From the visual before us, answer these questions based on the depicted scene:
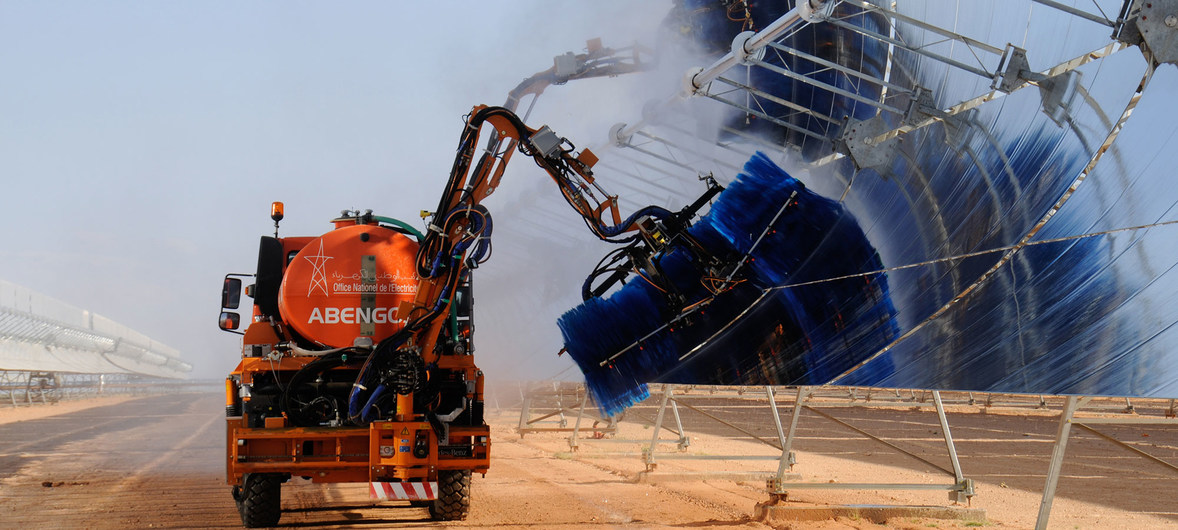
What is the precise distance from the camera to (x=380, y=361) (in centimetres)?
1002

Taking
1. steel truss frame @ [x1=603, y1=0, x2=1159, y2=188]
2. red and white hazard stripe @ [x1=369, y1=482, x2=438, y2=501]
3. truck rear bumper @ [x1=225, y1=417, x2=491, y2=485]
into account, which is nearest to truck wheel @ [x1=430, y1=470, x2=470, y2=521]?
truck rear bumper @ [x1=225, y1=417, x2=491, y2=485]

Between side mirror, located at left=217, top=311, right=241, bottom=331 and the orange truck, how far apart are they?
2.93 ft

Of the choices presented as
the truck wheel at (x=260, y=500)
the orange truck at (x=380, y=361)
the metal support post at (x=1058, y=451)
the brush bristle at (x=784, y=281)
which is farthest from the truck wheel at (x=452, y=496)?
the metal support post at (x=1058, y=451)

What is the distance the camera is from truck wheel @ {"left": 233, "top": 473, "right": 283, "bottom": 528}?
10406 mm

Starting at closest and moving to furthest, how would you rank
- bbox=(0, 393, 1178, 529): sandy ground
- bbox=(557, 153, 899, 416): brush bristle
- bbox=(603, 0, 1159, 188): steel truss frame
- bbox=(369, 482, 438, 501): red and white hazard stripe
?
bbox=(603, 0, 1159, 188): steel truss frame < bbox=(557, 153, 899, 416): brush bristle < bbox=(369, 482, 438, 501): red and white hazard stripe < bbox=(0, 393, 1178, 529): sandy ground

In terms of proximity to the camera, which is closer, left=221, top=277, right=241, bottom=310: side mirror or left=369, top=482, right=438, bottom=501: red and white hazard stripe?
left=369, top=482, right=438, bottom=501: red and white hazard stripe

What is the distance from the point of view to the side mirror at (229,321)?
11.4m

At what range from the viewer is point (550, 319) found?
94.1ft

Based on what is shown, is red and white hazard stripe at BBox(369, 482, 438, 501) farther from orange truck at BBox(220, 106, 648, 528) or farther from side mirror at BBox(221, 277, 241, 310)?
side mirror at BBox(221, 277, 241, 310)

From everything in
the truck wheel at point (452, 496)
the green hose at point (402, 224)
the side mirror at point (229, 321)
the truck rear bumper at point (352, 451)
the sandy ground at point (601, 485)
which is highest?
the green hose at point (402, 224)

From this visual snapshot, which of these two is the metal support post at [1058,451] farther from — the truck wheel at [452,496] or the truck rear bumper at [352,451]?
the truck wheel at [452,496]

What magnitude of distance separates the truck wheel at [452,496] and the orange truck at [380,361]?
0.01 meters

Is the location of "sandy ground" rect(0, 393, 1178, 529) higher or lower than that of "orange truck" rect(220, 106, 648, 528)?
lower

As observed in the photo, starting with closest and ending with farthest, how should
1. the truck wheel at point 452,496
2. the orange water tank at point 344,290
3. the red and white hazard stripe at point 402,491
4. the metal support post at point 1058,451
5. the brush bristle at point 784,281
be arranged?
the metal support post at point 1058,451
the brush bristle at point 784,281
the red and white hazard stripe at point 402,491
the orange water tank at point 344,290
the truck wheel at point 452,496
